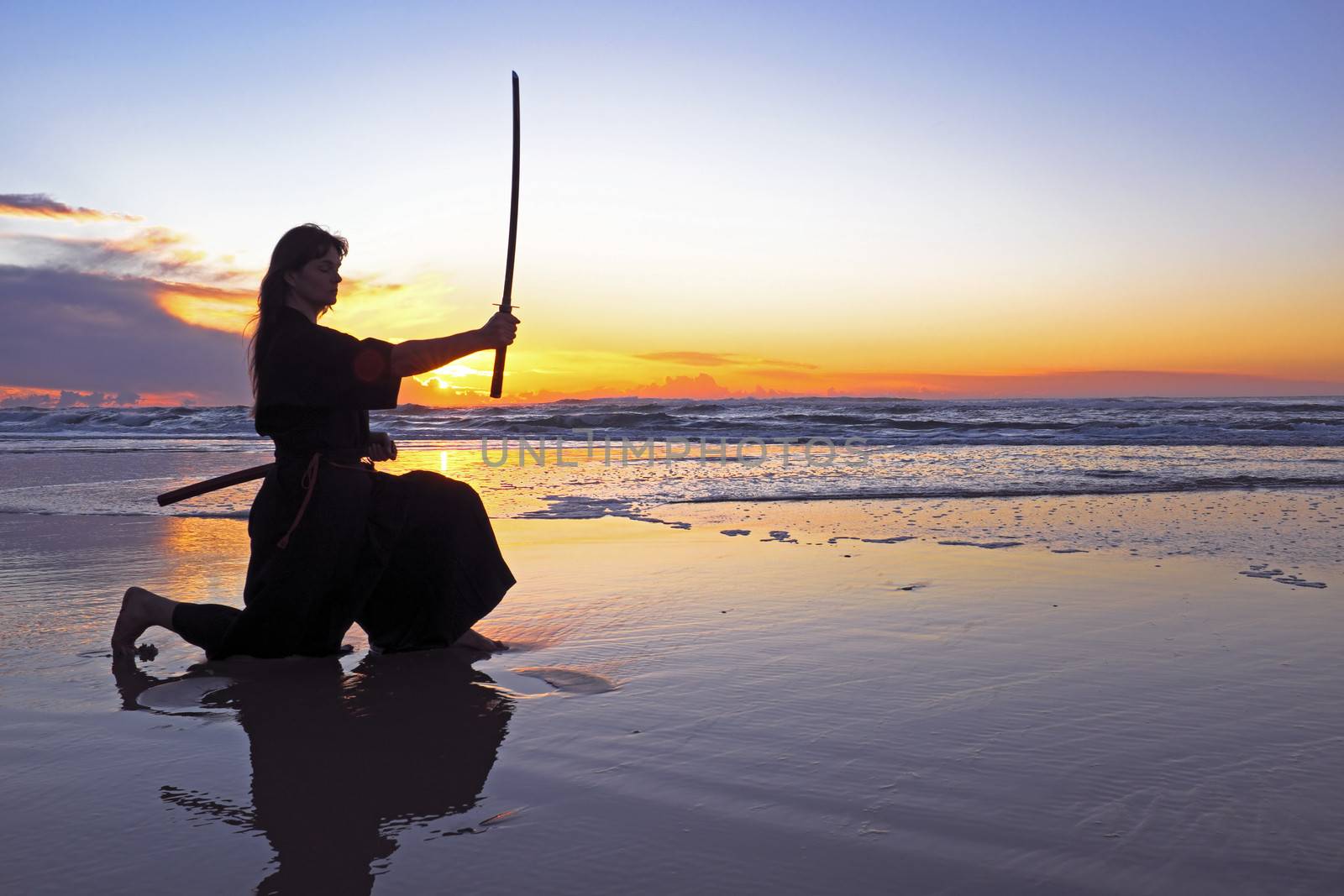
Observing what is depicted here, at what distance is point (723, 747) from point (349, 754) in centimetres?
98

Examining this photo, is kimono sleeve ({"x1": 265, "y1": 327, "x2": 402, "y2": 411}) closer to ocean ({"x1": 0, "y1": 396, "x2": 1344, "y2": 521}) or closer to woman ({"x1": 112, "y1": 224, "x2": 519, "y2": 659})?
woman ({"x1": 112, "y1": 224, "x2": 519, "y2": 659})

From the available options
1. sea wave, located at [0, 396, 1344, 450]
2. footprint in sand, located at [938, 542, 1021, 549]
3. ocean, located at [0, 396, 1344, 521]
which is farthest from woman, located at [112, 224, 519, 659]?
sea wave, located at [0, 396, 1344, 450]

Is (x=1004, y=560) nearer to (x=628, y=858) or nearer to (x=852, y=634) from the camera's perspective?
(x=852, y=634)

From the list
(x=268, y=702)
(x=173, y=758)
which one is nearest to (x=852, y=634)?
(x=268, y=702)

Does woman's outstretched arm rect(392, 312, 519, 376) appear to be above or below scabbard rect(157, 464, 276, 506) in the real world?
above

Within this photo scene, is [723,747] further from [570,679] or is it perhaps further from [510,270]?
[510,270]

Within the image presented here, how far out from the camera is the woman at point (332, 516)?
9.62 feet

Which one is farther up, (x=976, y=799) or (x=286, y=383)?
(x=286, y=383)

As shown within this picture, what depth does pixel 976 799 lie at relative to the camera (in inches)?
81.7

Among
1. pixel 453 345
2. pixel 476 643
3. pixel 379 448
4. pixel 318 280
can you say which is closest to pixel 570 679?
pixel 476 643

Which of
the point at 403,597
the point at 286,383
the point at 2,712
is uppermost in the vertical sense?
the point at 286,383

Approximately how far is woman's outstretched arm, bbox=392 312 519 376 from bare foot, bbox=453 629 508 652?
3.74 feet

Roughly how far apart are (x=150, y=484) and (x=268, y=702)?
934cm

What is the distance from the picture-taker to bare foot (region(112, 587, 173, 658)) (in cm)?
331
